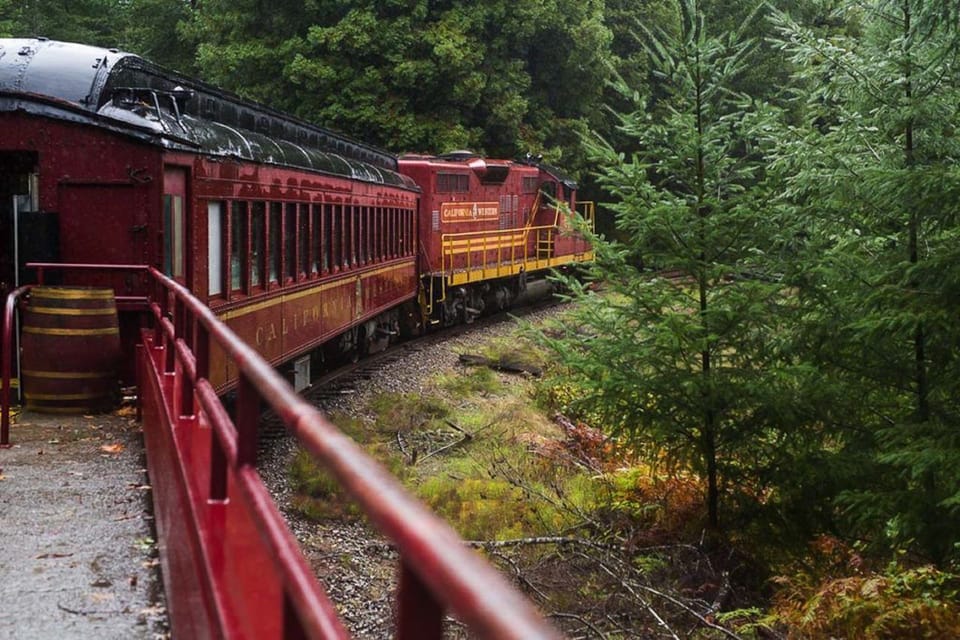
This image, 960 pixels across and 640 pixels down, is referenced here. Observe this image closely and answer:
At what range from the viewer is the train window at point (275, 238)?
11.8 m

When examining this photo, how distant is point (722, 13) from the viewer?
42.7 metres

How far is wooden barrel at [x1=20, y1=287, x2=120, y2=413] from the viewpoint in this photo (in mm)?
8039

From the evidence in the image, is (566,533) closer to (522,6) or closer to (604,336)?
(604,336)

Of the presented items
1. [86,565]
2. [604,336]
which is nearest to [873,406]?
[604,336]

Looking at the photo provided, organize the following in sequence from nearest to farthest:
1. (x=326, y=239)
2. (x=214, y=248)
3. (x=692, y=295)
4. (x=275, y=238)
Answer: (x=692, y=295) < (x=214, y=248) < (x=275, y=238) < (x=326, y=239)

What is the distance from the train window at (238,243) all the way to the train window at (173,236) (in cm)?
126

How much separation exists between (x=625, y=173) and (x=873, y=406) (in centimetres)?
309

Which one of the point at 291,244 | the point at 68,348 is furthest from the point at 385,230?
the point at 68,348

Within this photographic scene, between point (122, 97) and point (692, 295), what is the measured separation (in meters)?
5.29

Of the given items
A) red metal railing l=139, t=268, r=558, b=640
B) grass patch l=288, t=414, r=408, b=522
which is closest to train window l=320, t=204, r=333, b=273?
grass patch l=288, t=414, r=408, b=522

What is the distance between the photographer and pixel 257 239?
11.3 m

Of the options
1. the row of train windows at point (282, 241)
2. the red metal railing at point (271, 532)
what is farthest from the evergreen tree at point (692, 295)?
the red metal railing at point (271, 532)

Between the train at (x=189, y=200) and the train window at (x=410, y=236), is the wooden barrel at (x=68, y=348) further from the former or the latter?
the train window at (x=410, y=236)

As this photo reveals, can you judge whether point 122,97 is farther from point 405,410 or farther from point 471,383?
point 471,383
